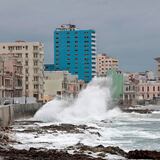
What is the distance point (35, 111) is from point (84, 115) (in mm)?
11687

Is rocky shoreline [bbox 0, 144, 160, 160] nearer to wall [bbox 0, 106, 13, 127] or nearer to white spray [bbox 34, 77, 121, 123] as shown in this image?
wall [bbox 0, 106, 13, 127]

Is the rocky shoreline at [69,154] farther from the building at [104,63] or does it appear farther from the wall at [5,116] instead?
the building at [104,63]

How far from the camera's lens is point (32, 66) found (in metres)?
91.4

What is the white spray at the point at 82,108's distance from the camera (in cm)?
6738

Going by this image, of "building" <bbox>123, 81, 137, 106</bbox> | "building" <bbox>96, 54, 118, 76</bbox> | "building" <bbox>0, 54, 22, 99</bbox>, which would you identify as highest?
Answer: "building" <bbox>96, 54, 118, 76</bbox>

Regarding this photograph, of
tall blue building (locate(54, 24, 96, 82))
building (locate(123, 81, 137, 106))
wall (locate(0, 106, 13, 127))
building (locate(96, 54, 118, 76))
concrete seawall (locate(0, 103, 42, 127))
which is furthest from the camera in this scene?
building (locate(96, 54, 118, 76))

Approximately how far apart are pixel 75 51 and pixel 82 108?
265ft

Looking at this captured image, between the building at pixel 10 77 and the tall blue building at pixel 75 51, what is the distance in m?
66.5

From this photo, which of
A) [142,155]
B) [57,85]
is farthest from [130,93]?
[142,155]

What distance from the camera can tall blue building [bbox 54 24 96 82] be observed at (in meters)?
155

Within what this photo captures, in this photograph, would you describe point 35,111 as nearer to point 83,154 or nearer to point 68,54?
point 83,154

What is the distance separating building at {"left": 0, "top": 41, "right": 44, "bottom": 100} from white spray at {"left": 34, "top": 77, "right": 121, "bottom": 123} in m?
8.29

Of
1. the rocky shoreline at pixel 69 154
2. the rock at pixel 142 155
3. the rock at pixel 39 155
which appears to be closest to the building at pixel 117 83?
the rocky shoreline at pixel 69 154

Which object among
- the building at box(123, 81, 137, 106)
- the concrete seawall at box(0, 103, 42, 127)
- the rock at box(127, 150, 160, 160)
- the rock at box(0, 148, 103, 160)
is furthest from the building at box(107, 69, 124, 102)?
the rock at box(0, 148, 103, 160)
